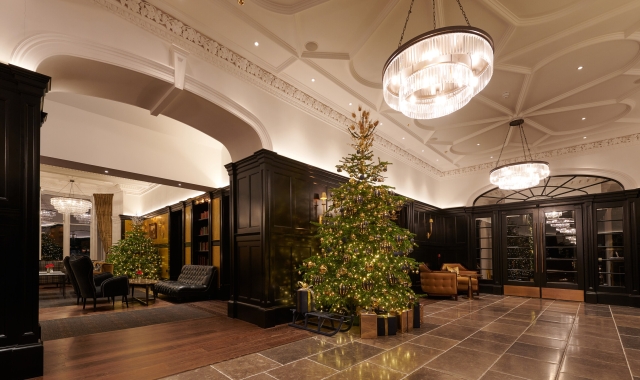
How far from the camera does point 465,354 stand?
413cm

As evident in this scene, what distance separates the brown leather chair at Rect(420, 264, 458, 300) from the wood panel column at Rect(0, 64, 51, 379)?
8.08 meters

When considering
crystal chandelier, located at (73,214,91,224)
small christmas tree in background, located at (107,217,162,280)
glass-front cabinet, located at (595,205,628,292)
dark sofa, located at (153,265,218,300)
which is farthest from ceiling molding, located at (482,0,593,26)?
crystal chandelier, located at (73,214,91,224)

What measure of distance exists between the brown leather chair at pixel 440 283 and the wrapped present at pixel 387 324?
430 cm

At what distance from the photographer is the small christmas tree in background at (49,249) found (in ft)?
42.4

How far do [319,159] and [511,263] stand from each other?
24.4ft

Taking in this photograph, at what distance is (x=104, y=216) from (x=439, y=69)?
14452mm

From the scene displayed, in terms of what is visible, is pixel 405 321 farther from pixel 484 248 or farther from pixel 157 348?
pixel 484 248

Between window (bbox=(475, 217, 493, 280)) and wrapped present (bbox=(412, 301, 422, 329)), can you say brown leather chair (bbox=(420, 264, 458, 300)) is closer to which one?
window (bbox=(475, 217, 493, 280))

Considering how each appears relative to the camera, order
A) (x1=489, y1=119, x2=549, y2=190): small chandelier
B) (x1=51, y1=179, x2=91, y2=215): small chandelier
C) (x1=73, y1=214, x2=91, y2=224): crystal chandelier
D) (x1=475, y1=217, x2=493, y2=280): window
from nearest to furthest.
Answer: (x1=489, y1=119, x2=549, y2=190): small chandelier → (x1=475, y1=217, x2=493, y2=280): window → (x1=51, y1=179, x2=91, y2=215): small chandelier → (x1=73, y1=214, x2=91, y2=224): crystal chandelier

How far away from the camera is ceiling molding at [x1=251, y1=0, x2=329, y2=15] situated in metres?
4.29

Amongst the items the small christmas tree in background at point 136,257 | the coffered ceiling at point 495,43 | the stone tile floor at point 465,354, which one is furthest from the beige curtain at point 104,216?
the stone tile floor at point 465,354

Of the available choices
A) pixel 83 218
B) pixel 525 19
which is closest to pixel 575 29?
pixel 525 19

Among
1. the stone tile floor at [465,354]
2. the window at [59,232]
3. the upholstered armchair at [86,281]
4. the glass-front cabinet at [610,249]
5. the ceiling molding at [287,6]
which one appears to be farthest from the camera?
the window at [59,232]

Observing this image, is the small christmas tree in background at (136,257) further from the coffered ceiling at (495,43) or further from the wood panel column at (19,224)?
the coffered ceiling at (495,43)
